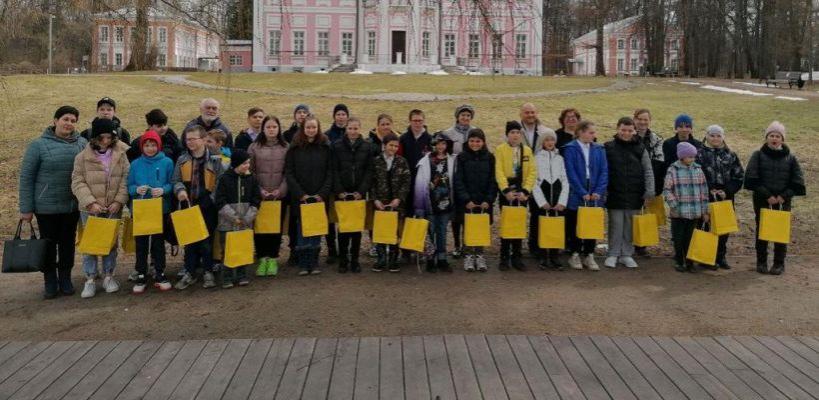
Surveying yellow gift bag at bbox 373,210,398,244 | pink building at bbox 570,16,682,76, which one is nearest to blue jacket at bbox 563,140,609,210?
yellow gift bag at bbox 373,210,398,244

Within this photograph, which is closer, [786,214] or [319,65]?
[786,214]

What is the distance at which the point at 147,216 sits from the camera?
6.58m

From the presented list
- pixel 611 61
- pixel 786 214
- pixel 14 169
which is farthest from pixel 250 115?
pixel 611 61

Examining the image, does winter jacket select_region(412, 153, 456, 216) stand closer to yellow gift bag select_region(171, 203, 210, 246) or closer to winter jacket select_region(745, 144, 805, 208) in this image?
yellow gift bag select_region(171, 203, 210, 246)

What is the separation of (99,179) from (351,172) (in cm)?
259

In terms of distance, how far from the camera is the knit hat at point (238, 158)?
6805mm

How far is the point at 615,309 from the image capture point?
6.05 m

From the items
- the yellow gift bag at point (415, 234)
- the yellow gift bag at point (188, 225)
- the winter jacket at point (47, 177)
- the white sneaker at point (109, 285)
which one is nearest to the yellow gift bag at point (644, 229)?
the yellow gift bag at point (415, 234)

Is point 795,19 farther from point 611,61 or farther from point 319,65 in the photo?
point 611,61

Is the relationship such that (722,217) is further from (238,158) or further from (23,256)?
(23,256)

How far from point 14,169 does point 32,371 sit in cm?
1114

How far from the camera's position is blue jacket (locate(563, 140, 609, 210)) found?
299 inches

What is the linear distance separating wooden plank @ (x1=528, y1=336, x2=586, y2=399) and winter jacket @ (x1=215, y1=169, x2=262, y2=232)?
3.30 metres

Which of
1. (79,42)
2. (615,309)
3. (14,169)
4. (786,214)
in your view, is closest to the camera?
(79,42)
